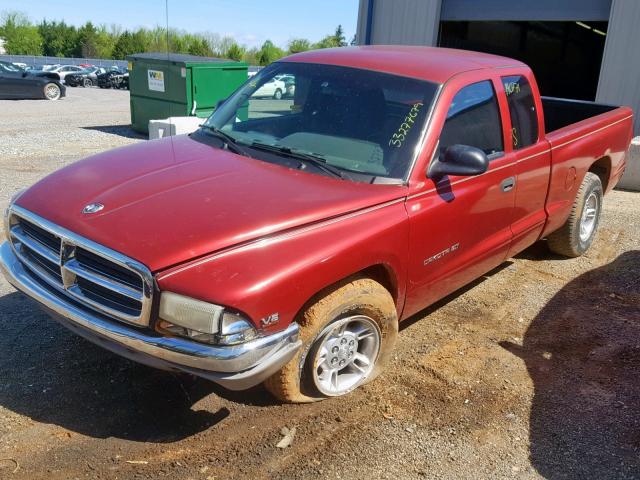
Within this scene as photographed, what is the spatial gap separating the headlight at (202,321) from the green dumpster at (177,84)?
9.79m

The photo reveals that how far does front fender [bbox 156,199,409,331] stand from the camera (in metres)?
2.61

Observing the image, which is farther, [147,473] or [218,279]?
[147,473]

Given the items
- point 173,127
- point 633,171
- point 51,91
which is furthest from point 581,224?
point 51,91

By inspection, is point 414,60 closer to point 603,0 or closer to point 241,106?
point 241,106

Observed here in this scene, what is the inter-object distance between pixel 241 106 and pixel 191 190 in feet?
4.52

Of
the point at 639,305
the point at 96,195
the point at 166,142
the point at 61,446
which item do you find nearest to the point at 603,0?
the point at 639,305

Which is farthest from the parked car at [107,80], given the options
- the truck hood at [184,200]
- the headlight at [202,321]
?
the headlight at [202,321]

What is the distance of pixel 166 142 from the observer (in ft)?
13.5

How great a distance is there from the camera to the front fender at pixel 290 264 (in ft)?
8.57

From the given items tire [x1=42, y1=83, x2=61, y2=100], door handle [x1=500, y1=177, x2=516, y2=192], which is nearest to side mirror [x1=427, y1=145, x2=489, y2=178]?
door handle [x1=500, y1=177, x2=516, y2=192]

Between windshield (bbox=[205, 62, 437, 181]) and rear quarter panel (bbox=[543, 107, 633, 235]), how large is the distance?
1.71 m

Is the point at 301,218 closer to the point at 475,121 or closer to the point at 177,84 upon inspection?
the point at 475,121

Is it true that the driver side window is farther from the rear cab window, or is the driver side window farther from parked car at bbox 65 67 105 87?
parked car at bbox 65 67 105 87

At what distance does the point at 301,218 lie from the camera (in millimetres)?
2979
